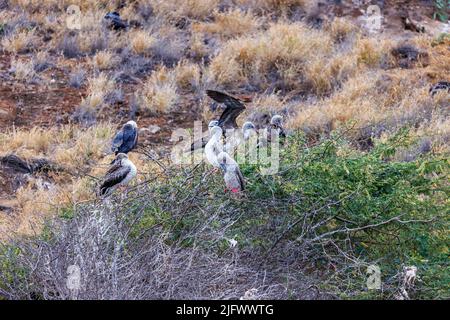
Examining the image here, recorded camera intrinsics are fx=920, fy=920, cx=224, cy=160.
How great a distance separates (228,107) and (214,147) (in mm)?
1504

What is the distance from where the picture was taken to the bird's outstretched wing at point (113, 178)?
7.61 metres

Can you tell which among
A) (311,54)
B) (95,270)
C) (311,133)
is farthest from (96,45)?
(95,270)

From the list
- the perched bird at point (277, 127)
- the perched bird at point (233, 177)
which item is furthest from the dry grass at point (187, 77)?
the perched bird at point (233, 177)

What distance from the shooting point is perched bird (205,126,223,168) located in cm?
736

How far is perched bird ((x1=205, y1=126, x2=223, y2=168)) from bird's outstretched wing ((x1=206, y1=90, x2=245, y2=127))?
671 mm

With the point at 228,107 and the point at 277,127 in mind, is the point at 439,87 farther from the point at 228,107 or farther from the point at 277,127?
the point at 228,107

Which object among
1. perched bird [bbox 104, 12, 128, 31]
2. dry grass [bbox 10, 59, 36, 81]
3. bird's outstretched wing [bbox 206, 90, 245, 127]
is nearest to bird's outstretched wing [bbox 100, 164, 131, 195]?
bird's outstretched wing [bbox 206, 90, 245, 127]

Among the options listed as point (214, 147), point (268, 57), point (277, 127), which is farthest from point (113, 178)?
point (268, 57)

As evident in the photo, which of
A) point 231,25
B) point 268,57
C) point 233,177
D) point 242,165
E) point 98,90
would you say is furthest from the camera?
point 231,25

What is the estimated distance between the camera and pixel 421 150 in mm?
10766

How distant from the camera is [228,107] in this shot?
9.05 meters

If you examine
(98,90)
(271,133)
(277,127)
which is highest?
(271,133)

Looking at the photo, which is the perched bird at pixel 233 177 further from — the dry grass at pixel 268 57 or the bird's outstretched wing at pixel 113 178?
the dry grass at pixel 268 57

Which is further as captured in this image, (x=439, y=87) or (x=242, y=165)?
(x=439, y=87)
